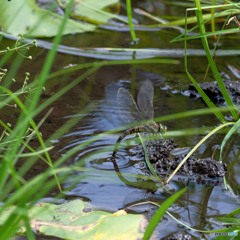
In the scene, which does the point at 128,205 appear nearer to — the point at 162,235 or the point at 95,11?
the point at 162,235

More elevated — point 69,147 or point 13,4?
point 13,4

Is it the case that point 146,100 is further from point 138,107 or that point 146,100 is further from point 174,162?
point 174,162

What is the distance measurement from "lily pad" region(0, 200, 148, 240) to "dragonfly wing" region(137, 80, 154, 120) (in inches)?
41.5

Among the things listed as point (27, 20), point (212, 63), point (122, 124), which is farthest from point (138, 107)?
point (27, 20)

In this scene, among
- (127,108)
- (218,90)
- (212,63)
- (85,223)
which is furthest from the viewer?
(218,90)

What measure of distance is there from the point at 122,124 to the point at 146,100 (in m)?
0.28

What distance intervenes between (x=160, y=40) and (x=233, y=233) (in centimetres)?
285

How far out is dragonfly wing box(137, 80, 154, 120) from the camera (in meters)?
2.33

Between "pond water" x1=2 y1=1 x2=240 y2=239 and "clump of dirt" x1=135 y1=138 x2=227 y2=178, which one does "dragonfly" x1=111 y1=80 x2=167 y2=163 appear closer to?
"pond water" x1=2 y1=1 x2=240 y2=239

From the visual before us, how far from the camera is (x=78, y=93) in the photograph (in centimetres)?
260

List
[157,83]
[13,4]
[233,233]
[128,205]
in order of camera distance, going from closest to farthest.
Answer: [233,233], [128,205], [157,83], [13,4]

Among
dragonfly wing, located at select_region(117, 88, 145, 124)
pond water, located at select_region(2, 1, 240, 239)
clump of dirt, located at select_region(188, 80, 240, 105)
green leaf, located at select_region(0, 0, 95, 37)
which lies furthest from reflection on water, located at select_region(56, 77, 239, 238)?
green leaf, located at select_region(0, 0, 95, 37)

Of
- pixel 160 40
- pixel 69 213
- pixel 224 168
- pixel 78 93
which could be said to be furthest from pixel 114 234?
pixel 160 40

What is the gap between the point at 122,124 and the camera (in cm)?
231
